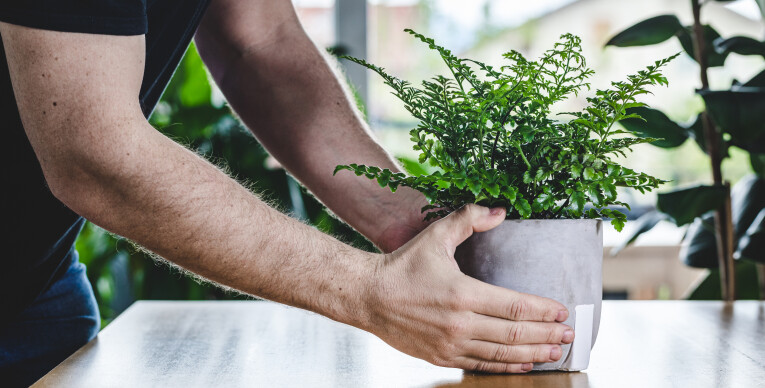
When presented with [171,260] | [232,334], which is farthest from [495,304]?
[232,334]

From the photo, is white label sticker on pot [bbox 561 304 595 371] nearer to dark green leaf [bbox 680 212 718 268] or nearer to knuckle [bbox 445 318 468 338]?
knuckle [bbox 445 318 468 338]

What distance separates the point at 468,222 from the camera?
68 centimetres

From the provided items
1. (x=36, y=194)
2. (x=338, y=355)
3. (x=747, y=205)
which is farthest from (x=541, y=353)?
(x=747, y=205)

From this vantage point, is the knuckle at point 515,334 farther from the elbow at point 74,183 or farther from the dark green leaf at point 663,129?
the dark green leaf at point 663,129

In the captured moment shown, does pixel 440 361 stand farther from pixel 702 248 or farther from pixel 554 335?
pixel 702 248

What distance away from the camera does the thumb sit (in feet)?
2.22

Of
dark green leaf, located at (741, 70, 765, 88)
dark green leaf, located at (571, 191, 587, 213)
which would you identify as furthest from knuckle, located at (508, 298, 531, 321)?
dark green leaf, located at (741, 70, 765, 88)

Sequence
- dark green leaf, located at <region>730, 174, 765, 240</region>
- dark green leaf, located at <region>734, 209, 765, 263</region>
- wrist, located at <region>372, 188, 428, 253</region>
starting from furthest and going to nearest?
1. dark green leaf, located at <region>730, 174, 765, 240</region>
2. dark green leaf, located at <region>734, 209, 765, 263</region>
3. wrist, located at <region>372, 188, 428, 253</region>

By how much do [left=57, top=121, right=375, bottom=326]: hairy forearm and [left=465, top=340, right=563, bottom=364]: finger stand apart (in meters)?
0.12

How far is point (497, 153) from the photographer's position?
2.30 feet

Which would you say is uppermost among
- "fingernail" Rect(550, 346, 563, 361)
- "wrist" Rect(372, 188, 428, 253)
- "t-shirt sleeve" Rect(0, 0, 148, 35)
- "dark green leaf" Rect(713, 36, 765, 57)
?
"dark green leaf" Rect(713, 36, 765, 57)

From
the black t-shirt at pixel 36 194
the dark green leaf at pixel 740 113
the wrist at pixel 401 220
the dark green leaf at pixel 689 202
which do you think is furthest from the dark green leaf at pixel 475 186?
the dark green leaf at pixel 689 202

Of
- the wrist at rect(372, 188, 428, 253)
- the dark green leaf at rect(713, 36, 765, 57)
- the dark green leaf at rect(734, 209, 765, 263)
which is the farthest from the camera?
the dark green leaf at rect(734, 209, 765, 263)

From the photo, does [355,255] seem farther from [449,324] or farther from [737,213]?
[737,213]
